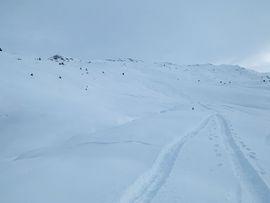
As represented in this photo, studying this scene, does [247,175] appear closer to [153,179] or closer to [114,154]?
[153,179]

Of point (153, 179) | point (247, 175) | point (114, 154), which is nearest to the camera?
point (153, 179)

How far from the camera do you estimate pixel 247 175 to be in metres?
→ 4.96

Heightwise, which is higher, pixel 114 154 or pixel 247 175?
pixel 247 175

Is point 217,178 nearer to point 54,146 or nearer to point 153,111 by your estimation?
point 54,146

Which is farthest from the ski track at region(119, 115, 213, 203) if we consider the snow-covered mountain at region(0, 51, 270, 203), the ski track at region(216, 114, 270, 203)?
the ski track at region(216, 114, 270, 203)

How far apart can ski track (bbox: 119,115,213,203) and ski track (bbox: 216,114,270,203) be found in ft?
3.95

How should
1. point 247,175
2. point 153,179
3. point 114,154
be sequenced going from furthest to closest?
point 114,154
point 247,175
point 153,179

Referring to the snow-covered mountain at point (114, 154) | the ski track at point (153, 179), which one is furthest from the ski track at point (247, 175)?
the ski track at point (153, 179)

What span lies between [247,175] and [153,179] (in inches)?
67.5

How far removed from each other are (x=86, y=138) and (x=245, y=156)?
3.97 m

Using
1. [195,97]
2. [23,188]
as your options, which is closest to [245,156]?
[23,188]

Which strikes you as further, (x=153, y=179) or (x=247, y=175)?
(x=247, y=175)

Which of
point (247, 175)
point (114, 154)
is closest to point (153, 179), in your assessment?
point (114, 154)

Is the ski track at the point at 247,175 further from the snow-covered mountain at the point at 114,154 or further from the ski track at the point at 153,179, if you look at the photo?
the ski track at the point at 153,179
